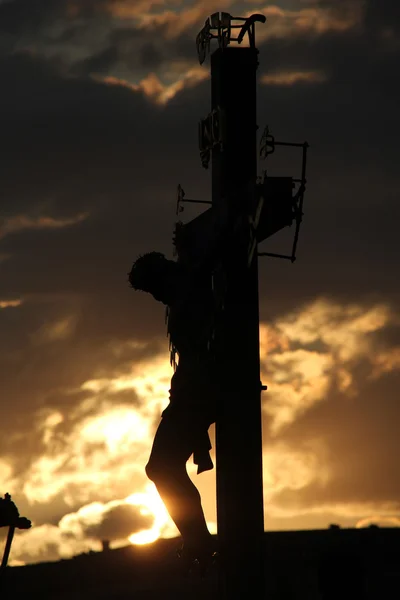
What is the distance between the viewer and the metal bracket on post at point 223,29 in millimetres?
15148

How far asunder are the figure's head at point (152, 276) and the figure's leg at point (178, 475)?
1427 mm

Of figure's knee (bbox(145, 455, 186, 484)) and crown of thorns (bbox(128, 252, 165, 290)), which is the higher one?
crown of thorns (bbox(128, 252, 165, 290))

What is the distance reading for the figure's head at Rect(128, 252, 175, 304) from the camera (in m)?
15.2

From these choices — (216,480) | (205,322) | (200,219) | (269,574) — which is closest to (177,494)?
(216,480)

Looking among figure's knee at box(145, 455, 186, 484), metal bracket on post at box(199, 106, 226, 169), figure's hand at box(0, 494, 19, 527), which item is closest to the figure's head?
metal bracket on post at box(199, 106, 226, 169)

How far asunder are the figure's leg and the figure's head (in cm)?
143

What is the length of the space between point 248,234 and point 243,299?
0.63 m

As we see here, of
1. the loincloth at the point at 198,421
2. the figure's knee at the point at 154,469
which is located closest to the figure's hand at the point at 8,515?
the figure's knee at the point at 154,469

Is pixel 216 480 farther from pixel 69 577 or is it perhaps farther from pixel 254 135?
pixel 69 577

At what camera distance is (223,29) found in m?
15.5

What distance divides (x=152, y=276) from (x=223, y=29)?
8.59 feet

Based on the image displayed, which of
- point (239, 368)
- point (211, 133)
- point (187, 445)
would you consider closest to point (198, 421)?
point (187, 445)

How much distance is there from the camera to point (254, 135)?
15180 millimetres

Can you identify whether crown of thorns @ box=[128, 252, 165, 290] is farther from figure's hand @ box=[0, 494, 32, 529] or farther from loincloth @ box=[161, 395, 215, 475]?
figure's hand @ box=[0, 494, 32, 529]
